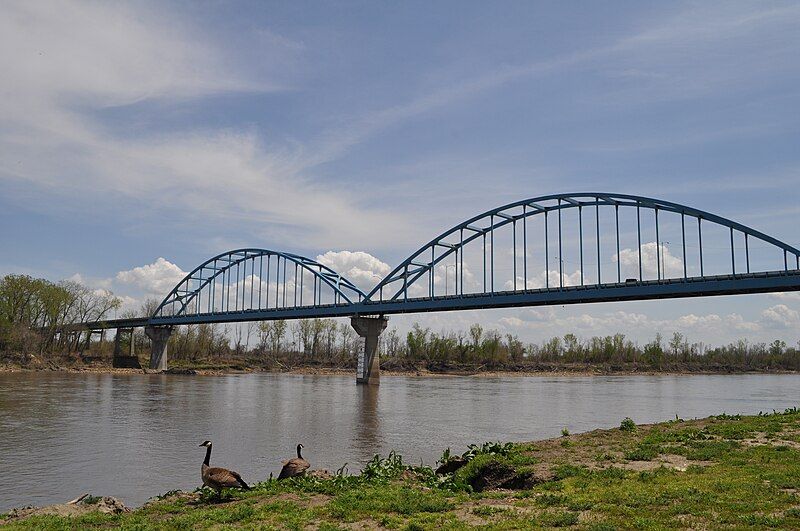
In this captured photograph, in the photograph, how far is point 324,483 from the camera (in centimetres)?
1239

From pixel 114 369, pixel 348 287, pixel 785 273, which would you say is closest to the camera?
pixel 785 273

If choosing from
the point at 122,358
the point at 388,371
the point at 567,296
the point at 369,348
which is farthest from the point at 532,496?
the point at 388,371

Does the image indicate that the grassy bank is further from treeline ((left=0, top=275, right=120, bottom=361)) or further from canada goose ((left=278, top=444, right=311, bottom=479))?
canada goose ((left=278, top=444, right=311, bottom=479))

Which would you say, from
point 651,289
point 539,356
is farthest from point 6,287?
point 539,356

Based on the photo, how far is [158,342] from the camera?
112 meters

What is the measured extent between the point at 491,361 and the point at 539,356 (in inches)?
1102

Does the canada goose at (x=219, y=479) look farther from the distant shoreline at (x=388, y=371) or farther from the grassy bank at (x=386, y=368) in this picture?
the grassy bank at (x=386, y=368)

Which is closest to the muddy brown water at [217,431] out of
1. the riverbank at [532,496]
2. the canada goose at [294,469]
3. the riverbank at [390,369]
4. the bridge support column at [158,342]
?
the canada goose at [294,469]

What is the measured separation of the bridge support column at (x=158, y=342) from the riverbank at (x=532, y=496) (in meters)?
104

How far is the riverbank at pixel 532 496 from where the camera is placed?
8.92 meters

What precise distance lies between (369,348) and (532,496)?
6932 centimetres

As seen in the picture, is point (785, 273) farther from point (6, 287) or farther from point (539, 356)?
point (539, 356)

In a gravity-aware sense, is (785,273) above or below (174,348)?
above

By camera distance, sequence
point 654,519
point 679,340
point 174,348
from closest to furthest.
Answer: point 654,519 < point 174,348 < point 679,340
